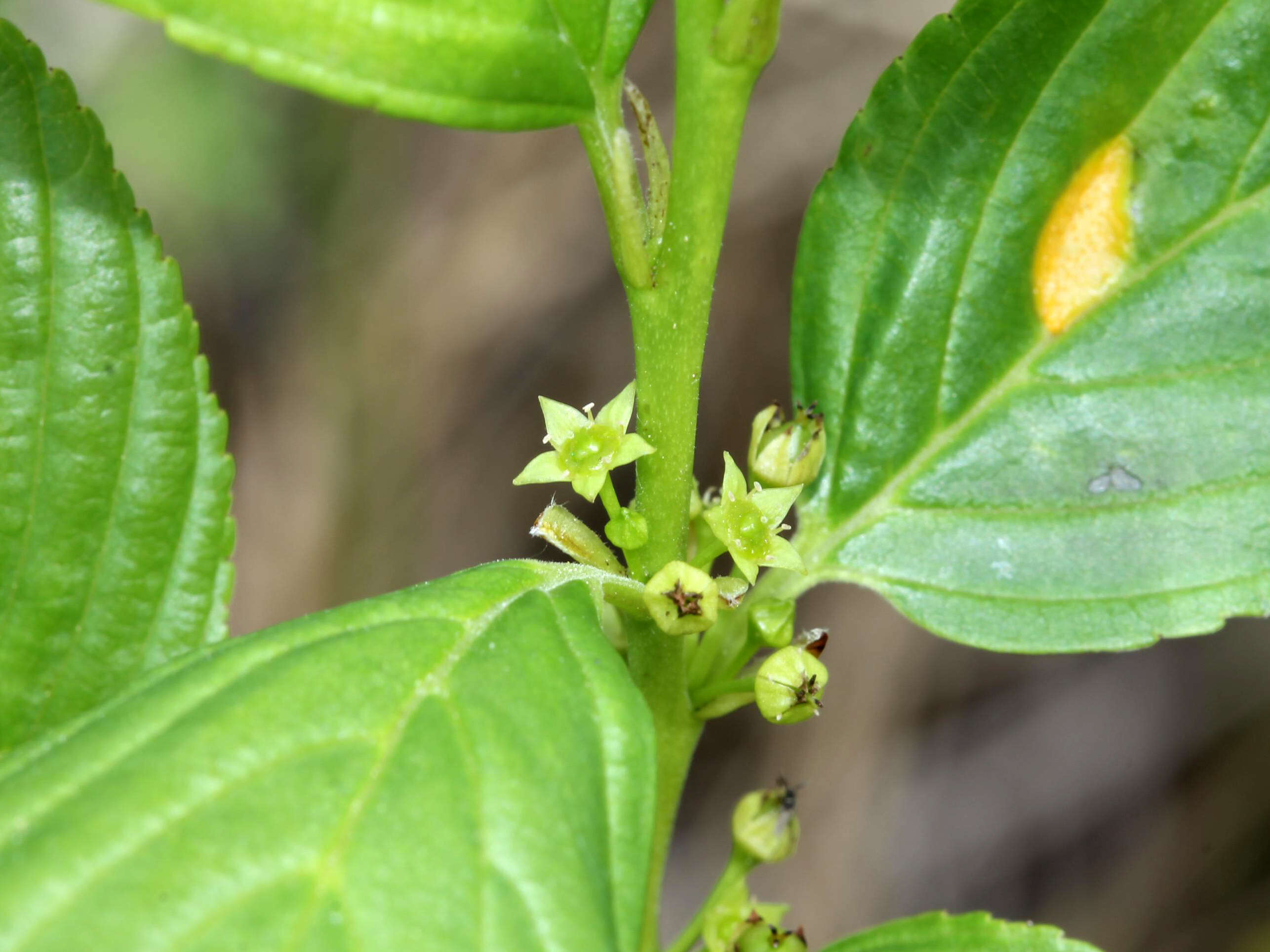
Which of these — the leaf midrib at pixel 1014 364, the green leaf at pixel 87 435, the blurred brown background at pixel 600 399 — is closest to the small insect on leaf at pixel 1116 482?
the leaf midrib at pixel 1014 364

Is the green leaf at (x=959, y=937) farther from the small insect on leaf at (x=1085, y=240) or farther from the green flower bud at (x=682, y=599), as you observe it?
the small insect on leaf at (x=1085, y=240)

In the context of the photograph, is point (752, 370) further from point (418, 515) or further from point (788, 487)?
point (788, 487)

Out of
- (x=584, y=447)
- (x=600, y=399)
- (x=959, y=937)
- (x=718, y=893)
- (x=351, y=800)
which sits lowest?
(x=959, y=937)

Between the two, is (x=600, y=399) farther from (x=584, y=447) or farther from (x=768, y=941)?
(x=768, y=941)

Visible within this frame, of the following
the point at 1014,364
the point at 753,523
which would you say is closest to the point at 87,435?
the point at 753,523

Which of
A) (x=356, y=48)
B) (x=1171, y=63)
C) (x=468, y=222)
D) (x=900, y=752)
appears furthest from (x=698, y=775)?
(x=356, y=48)
